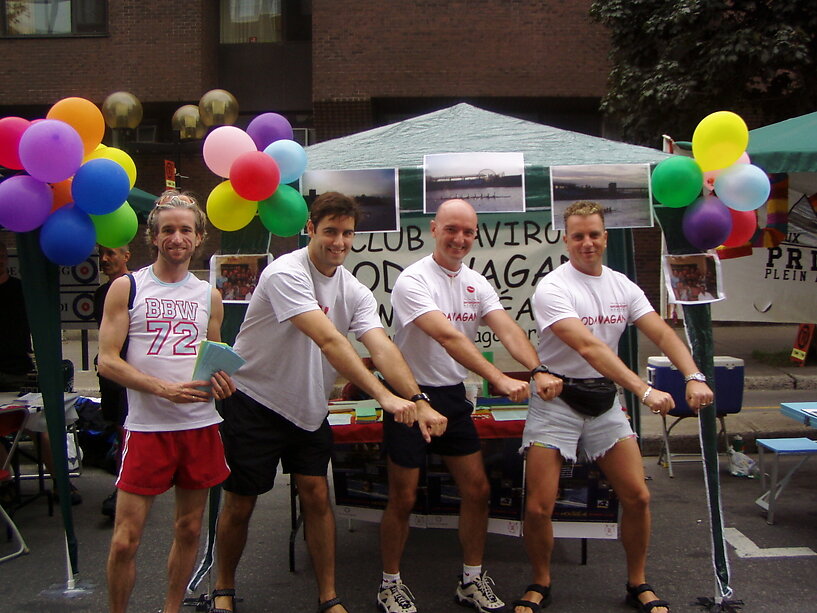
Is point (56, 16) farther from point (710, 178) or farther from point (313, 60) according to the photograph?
point (710, 178)

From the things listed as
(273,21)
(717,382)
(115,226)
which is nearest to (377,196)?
(115,226)

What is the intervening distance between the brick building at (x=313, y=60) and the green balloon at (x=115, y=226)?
10190mm

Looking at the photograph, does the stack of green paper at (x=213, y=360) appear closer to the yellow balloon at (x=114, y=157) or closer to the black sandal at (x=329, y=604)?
the black sandal at (x=329, y=604)

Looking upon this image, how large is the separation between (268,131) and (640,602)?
3.01m

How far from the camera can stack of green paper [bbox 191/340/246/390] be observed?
3.01 m

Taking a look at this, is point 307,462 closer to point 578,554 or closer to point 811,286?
point 578,554

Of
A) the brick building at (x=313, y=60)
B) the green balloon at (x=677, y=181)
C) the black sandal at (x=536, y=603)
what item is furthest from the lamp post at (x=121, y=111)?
the black sandal at (x=536, y=603)

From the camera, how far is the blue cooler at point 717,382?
6152mm

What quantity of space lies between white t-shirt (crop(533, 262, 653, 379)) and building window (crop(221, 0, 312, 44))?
42.5ft

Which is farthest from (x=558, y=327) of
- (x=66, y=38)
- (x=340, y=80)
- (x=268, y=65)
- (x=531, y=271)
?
(x=66, y=38)

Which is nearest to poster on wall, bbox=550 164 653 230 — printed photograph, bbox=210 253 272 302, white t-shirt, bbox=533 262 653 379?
white t-shirt, bbox=533 262 653 379

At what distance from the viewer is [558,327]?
3518mm

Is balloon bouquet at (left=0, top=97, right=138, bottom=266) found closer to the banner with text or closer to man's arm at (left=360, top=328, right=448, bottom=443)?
man's arm at (left=360, top=328, right=448, bottom=443)

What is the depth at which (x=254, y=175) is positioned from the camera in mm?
3668
